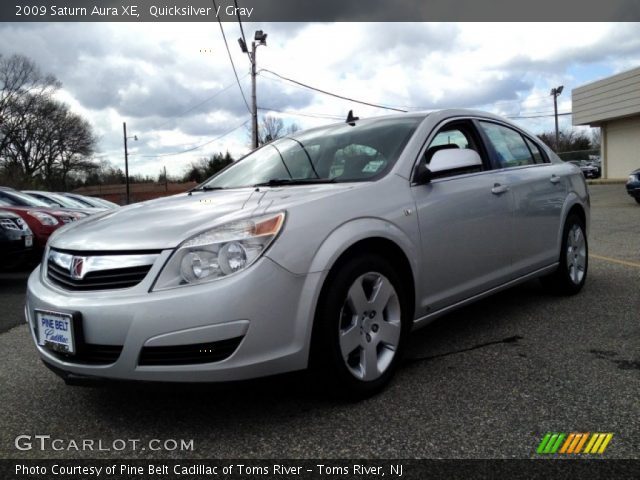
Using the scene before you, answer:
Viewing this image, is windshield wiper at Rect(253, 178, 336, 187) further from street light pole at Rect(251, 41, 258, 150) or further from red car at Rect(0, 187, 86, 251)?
street light pole at Rect(251, 41, 258, 150)

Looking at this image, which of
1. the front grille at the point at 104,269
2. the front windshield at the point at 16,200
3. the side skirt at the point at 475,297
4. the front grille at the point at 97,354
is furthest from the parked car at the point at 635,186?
the front grille at the point at 97,354

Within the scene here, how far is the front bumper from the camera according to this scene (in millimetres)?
2189

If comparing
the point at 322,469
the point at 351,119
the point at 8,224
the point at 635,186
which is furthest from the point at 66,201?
the point at 635,186

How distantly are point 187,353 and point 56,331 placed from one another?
674 mm

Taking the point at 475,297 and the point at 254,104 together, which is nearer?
the point at 475,297

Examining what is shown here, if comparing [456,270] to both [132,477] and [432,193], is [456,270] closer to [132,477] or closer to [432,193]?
[432,193]

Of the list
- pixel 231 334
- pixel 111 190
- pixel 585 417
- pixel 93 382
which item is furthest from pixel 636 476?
pixel 111 190

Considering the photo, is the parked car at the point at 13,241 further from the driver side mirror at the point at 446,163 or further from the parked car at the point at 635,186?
the parked car at the point at 635,186

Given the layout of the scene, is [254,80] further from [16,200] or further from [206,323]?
[206,323]

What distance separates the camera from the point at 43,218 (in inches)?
319

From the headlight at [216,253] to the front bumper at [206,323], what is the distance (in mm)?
45

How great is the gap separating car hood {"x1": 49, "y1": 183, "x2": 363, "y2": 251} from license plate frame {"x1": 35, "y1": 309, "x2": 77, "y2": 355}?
0.32 metres

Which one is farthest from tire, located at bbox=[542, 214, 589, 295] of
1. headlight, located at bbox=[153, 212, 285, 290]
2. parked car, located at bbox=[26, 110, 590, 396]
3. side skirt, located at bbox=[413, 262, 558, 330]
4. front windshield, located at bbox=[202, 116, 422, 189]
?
headlight, located at bbox=[153, 212, 285, 290]

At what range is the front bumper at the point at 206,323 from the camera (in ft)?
7.18
